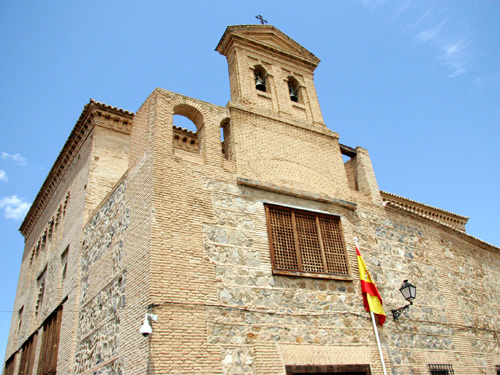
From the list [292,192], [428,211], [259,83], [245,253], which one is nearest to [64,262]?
[245,253]

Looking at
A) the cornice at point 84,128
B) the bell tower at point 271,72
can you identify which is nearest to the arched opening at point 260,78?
the bell tower at point 271,72

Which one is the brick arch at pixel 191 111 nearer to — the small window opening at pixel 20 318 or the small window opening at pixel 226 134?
the small window opening at pixel 226 134

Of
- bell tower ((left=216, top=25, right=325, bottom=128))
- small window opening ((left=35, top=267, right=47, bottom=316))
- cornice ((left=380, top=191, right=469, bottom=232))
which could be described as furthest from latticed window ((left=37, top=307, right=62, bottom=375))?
cornice ((left=380, top=191, right=469, bottom=232))

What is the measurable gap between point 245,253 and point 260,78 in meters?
5.29

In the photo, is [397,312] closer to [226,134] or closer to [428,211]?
[226,134]

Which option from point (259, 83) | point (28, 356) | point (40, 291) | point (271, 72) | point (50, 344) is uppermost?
point (271, 72)

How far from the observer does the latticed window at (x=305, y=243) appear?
27.7ft

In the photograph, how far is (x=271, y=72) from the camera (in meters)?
11.5

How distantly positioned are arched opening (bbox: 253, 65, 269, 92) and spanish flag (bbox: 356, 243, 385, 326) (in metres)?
4.94

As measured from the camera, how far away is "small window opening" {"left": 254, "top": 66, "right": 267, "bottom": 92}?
36.7 ft

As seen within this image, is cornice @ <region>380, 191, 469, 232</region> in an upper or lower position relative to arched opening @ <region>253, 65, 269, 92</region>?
lower

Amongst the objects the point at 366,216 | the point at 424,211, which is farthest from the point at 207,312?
the point at 424,211

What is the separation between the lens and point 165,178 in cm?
800

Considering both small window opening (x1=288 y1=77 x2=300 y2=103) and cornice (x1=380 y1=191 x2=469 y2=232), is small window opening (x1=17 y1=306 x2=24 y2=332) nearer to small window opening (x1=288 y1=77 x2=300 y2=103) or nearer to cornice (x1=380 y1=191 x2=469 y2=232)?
small window opening (x1=288 y1=77 x2=300 y2=103)
